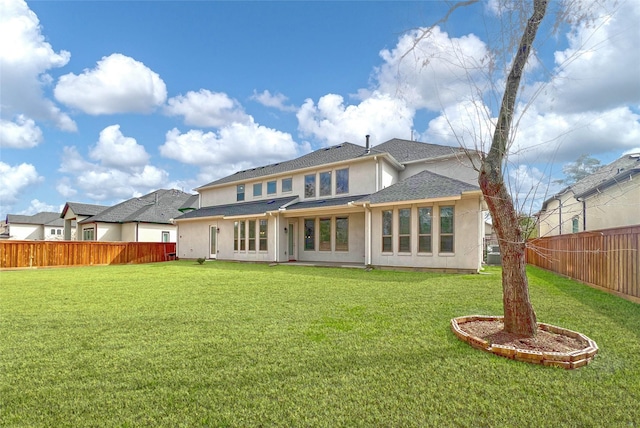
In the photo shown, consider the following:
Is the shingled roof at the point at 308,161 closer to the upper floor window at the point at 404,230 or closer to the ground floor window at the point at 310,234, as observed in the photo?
the ground floor window at the point at 310,234

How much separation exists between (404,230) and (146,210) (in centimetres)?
2191

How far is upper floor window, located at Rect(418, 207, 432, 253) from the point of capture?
11.8m

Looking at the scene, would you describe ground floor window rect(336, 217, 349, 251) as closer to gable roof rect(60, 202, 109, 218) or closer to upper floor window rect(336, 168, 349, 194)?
upper floor window rect(336, 168, 349, 194)

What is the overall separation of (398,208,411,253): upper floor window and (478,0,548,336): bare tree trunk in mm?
8364

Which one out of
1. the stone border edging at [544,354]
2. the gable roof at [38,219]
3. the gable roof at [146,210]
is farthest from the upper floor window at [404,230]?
the gable roof at [38,219]

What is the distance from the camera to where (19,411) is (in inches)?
91.3

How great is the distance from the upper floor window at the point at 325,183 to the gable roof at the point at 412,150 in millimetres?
2957

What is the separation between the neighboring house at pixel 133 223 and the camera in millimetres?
24094

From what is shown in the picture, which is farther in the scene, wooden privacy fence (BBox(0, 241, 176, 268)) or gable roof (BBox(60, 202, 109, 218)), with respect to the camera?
gable roof (BBox(60, 202, 109, 218))

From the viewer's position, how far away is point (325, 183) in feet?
53.2

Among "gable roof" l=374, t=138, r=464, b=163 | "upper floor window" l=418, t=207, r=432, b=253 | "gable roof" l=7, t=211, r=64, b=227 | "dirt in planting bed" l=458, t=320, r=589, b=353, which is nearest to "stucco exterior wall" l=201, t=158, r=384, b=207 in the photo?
"gable roof" l=374, t=138, r=464, b=163

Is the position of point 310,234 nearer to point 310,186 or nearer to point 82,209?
point 310,186

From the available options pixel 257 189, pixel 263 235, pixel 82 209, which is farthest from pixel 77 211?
pixel 263 235

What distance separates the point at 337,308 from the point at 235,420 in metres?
3.56
